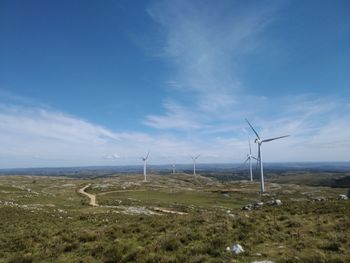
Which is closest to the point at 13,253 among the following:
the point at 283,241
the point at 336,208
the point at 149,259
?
the point at 149,259

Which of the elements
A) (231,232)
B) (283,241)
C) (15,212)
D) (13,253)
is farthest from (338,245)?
(15,212)

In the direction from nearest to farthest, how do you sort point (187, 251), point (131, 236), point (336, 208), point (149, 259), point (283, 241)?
point (149, 259), point (187, 251), point (283, 241), point (131, 236), point (336, 208)

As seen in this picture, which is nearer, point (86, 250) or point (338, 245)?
point (338, 245)

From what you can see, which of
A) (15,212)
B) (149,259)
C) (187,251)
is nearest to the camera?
(149,259)

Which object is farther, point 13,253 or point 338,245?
point 13,253

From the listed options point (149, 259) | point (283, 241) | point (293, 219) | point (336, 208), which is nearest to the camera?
point (149, 259)

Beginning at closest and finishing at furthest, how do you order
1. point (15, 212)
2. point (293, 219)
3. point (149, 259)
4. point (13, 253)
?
point (149, 259) → point (13, 253) → point (293, 219) → point (15, 212)

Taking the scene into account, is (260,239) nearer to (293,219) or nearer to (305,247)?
(305,247)

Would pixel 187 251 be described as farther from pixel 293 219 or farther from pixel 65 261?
pixel 293 219

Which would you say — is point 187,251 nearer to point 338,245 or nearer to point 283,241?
point 283,241
